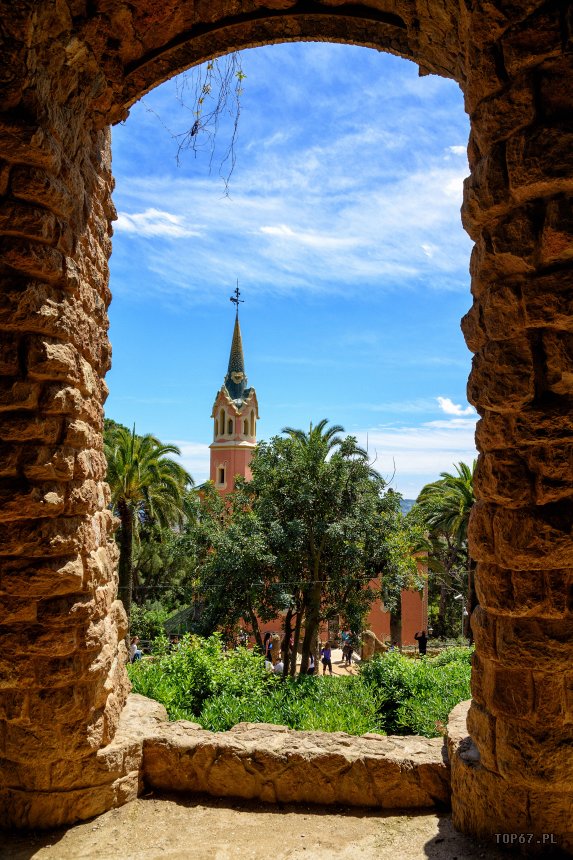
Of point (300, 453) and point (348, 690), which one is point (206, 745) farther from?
point (300, 453)

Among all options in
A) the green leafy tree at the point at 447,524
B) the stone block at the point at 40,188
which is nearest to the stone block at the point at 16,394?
the stone block at the point at 40,188

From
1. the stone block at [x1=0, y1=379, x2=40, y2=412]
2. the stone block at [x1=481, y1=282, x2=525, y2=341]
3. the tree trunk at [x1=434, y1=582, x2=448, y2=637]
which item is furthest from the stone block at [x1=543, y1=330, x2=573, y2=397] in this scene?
the tree trunk at [x1=434, y1=582, x2=448, y2=637]

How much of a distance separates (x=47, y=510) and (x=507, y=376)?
235 centimetres

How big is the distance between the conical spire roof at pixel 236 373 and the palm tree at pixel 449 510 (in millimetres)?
16475

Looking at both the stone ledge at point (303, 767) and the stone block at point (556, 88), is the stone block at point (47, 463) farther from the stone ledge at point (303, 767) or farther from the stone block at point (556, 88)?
the stone block at point (556, 88)

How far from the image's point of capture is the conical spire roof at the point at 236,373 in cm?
3738

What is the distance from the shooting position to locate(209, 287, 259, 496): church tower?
34.4 m

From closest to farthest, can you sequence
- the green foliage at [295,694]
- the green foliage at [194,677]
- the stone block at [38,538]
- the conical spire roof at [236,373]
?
the stone block at [38,538] < the green foliage at [295,694] < the green foliage at [194,677] < the conical spire roof at [236,373]

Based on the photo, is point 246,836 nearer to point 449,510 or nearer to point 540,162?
point 540,162

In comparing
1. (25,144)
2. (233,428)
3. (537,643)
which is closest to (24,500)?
(25,144)

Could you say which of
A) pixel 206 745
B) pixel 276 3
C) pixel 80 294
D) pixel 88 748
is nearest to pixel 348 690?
pixel 206 745

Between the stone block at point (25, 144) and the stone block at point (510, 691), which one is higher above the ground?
the stone block at point (25, 144)

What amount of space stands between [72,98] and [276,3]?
4.86ft

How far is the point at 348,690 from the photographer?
5.50 meters
